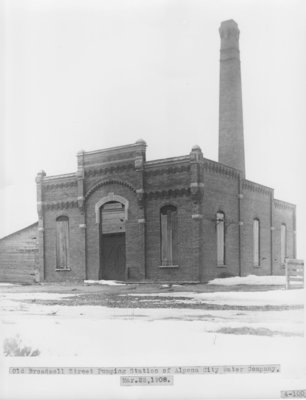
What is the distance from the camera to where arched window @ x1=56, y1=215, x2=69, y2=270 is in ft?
73.0

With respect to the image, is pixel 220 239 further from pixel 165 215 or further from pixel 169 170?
pixel 169 170

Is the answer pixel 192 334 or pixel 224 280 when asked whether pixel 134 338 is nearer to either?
pixel 192 334

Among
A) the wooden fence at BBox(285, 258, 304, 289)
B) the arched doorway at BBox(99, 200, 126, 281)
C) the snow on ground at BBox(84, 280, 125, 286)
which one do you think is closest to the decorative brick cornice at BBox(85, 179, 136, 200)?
the arched doorway at BBox(99, 200, 126, 281)

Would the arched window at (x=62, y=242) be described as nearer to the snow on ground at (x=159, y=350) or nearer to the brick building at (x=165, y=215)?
the brick building at (x=165, y=215)

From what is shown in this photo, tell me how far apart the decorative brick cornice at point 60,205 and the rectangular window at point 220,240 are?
252 inches

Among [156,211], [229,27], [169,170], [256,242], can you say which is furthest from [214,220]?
[229,27]

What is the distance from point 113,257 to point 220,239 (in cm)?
460

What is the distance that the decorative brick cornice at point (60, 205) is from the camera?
22156 mm

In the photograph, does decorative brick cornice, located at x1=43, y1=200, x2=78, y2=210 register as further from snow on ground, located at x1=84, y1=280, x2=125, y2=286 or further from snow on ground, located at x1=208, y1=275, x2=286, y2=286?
snow on ground, located at x1=208, y1=275, x2=286, y2=286

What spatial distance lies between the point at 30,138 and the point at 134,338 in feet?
15.1

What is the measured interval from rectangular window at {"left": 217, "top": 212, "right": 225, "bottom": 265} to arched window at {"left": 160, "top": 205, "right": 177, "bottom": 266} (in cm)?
196

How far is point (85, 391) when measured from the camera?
761 centimetres

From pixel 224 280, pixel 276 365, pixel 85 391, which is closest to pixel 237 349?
pixel 276 365

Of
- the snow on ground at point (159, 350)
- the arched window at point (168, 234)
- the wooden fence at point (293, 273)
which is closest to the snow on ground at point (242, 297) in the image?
the wooden fence at point (293, 273)
